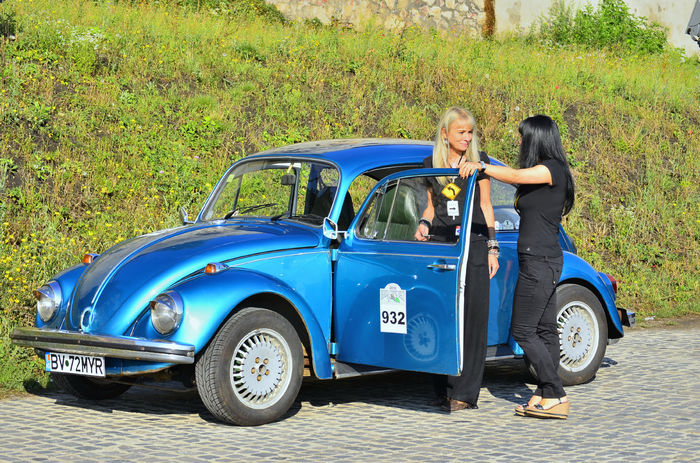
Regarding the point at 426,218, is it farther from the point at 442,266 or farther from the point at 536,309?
the point at 536,309

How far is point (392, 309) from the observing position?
6.68 meters

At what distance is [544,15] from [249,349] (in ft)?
56.1

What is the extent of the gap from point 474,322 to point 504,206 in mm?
1498

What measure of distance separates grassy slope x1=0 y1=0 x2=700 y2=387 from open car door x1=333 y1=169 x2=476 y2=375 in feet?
9.59

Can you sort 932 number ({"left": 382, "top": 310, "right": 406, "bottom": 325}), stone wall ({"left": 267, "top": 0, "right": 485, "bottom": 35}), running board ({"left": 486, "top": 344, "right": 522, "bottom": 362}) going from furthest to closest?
1. stone wall ({"left": 267, "top": 0, "right": 485, "bottom": 35})
2. running board ({"left": 486, "top": 344, "right": 522, "bottom": 362})
3. 932 number ({"left": 382, "top": 310, "right": 406, "bottom": 325})

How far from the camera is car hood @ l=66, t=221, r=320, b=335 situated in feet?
21.4

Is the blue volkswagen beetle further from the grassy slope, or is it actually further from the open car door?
the grassy slope

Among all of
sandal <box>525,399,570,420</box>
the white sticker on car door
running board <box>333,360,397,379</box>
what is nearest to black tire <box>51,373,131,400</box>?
running board <box>333,360,397,379</box>

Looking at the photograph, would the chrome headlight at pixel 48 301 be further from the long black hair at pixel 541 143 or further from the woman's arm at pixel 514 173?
the long black hair at pixel 541 143

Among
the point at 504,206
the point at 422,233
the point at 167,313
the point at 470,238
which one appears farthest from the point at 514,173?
the point at 167,313

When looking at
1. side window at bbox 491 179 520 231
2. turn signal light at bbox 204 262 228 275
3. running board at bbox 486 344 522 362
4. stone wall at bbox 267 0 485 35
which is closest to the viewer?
turn signal light at bbox 204 262 228 275

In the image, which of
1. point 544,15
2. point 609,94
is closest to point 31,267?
point 609,94

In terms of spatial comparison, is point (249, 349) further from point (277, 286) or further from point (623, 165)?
point (623, 165)

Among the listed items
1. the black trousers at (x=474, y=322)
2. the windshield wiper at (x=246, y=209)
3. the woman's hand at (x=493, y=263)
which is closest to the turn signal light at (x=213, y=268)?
the windshield wiper at (x=246, y=209)
